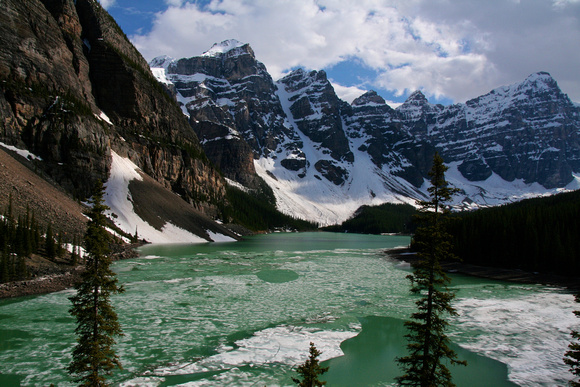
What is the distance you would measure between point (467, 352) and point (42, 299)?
25259 millimetres

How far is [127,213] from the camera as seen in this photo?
65.6 meters

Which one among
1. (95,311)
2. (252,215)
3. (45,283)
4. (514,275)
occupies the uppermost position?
(252,215)

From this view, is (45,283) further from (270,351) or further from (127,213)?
(127,213)

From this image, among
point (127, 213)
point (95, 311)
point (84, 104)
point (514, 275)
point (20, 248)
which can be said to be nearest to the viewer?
point (95, 311)

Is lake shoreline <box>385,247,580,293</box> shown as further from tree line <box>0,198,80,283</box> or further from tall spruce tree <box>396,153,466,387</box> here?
tree line <box>0,198,80,283</box>

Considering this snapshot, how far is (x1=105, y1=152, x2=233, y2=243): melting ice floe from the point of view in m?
64.2

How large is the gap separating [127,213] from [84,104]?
30913 millimetres

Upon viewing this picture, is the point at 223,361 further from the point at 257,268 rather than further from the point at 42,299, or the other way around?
the point at 257,268

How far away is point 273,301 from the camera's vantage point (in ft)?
81.4

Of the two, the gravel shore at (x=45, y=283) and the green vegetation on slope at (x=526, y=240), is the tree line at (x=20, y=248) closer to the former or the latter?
the gravel shore at (x=45, y=283)

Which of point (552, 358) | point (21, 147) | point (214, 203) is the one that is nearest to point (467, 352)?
point (552, 358)

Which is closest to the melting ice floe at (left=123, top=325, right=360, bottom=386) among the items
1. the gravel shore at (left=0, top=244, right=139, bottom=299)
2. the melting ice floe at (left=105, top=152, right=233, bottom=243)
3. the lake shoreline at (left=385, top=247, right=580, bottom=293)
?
the gravel shore at (left=0, top=244, right=139, bottom=299)

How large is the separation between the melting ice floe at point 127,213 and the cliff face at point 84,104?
2975 millimetres

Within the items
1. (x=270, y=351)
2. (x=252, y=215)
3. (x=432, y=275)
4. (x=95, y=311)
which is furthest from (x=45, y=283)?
(x=252, y=215)
